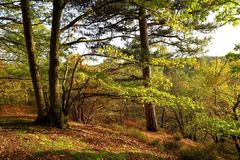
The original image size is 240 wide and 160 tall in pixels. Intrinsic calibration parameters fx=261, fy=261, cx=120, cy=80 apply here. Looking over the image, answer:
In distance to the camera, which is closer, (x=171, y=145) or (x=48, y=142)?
(x=48, y=142)

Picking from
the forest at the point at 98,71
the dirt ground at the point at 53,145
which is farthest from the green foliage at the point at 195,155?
the dirt ground at the point at 53,145

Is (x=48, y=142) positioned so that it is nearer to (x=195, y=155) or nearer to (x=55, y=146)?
(x=55, y=146)

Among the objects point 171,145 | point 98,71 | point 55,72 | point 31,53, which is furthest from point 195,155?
point 31,53

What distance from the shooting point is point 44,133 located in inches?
243

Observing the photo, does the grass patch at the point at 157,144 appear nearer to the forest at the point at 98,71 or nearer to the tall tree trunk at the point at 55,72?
the forest at the point at 98,71

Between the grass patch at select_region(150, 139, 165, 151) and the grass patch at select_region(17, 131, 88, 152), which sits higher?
the grass patch at select_region(17, 131, 88, 152)

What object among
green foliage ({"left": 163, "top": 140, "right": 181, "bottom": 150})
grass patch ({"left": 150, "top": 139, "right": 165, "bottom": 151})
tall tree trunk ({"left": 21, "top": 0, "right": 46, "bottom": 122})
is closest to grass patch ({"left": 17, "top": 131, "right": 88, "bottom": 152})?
tall tree trunk ({"left": 21, "top": 0, "right": 46, "bottom": 122})

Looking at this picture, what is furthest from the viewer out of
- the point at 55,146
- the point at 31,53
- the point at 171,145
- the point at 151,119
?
the point at 151,119

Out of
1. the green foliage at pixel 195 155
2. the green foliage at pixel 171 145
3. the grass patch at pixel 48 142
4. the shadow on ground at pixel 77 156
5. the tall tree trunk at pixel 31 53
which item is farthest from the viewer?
the green foliage at pixel 171 145

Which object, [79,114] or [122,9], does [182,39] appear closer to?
[122,9]

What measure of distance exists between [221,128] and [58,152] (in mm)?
4328

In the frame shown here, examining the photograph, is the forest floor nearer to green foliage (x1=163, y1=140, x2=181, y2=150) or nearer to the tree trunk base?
green foliage (x1=163, y1=140, x2=181, y2=150)

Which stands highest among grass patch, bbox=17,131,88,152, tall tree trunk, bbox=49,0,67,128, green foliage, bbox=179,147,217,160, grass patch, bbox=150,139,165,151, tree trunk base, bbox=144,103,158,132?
tall tree trunk, bbox=49,0,67,128

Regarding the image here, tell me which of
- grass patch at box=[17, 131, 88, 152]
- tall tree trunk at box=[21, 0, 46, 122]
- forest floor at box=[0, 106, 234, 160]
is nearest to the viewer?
forest floor at box=[0, 106, 234, 160]
